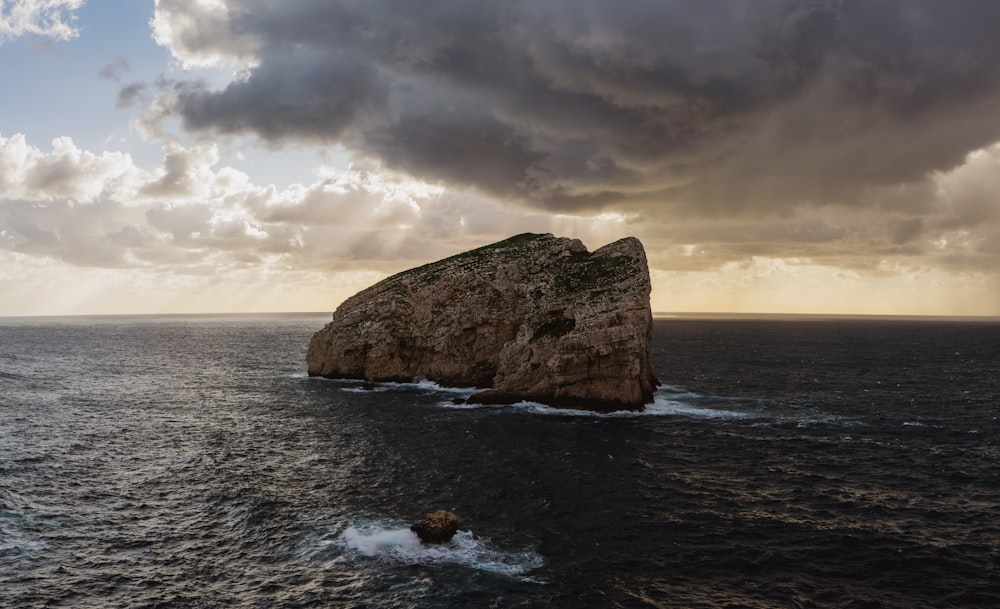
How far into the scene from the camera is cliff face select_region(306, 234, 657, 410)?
71.8 meters

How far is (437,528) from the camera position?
1384 inches

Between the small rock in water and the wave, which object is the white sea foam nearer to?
the small rock in water

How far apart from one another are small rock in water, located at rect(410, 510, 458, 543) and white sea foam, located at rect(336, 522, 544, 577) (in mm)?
365

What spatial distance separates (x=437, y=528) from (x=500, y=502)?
26.1ft

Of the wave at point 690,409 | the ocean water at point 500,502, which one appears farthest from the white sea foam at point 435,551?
the wave at point 690,409

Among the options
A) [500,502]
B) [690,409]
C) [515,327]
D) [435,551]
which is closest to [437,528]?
[435,551]

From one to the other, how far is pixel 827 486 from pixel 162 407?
261 feet

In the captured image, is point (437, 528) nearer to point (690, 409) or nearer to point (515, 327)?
point (690, 409)

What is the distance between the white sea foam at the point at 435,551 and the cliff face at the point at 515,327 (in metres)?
38.3

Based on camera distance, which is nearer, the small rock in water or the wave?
the small rock in water

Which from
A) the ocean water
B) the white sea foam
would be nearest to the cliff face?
the ocean water

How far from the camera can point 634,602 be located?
28688 mm

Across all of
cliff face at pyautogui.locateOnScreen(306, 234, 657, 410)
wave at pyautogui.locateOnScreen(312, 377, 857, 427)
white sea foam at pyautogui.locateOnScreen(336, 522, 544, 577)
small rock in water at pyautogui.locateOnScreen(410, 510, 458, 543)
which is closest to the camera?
white sea foam at pyautogui.locateOnScreen(336, 522, 544, 577)

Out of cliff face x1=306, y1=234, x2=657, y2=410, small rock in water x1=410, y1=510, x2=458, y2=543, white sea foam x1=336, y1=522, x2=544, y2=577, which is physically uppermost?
cliff face x1=306, y1=234, x2=657, y2=410
